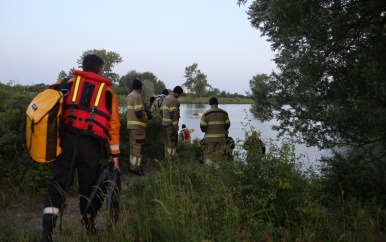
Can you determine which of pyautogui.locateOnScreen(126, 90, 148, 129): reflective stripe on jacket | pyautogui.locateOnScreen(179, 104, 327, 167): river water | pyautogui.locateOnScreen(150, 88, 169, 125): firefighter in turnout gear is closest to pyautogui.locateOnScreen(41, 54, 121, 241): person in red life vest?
pyautogui.locateOnScreen(179, 104, 327, 167): river water

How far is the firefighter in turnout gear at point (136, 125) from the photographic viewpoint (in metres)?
7.72

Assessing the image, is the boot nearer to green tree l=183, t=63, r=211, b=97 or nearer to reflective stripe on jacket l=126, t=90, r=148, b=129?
reflective stripe on jacket l=126, t=90, r=148, b=129

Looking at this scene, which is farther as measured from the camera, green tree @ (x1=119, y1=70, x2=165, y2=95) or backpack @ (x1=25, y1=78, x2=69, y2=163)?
green tree @ (x1=119, y1=70, x2=165, y2=95)

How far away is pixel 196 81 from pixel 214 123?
294 ft

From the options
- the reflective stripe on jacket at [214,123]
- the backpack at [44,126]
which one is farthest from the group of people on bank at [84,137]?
the reflective stripe on jacket at [214,123]

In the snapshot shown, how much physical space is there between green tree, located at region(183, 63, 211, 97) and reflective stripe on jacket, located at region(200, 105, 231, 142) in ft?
284

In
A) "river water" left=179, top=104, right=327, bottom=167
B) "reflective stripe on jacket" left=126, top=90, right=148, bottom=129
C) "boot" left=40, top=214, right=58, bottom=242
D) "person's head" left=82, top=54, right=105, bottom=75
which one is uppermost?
"person's head" left=82, top=54, right=105, bottom=75

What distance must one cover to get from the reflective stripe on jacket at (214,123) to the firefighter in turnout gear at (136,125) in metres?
1.43

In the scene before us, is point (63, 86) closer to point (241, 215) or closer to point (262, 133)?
point (241, 215)

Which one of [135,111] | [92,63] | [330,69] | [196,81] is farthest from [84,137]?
[196,81]

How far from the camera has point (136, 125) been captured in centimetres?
772

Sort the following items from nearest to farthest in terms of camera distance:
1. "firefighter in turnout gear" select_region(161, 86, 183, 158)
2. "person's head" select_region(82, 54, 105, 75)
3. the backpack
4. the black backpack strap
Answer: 1. the backpack
2. the black backpack strap
3. "person's head" select_region(82, 54, 105, 75)
4. "firefighter in turnout gear" select_region(161, 86, 183, 158)

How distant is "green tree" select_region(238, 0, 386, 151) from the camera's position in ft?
17.8

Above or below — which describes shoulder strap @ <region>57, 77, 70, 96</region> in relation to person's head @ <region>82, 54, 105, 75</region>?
below
